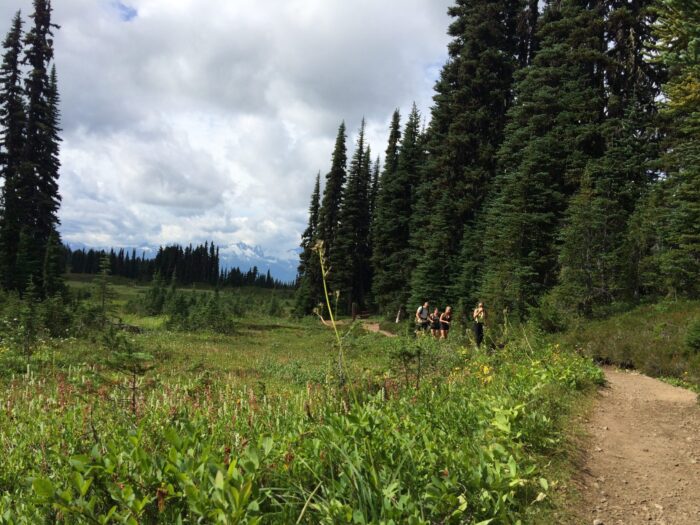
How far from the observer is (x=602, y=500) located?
418cm

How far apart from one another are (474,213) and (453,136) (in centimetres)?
531

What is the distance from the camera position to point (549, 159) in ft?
71.4

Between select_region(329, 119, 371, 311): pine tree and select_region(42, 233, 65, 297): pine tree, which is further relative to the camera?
select_region(329, 119, 371, 311): pine tree

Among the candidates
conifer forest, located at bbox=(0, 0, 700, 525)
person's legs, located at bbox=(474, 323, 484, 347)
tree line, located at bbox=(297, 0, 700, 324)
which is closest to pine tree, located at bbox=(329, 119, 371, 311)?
conifer forest, located at bbox=(0, 0, 700, 525)

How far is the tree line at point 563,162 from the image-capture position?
15375 millimetres

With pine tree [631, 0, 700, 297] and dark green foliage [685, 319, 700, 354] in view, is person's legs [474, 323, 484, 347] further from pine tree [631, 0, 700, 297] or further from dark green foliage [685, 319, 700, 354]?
pine tree [631, 0, 700, 297]

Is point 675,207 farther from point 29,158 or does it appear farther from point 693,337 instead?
point 29,158

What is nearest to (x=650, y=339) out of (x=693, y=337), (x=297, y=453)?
(x=693, y=337)

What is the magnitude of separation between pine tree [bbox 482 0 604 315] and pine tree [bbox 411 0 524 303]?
4.95 metres

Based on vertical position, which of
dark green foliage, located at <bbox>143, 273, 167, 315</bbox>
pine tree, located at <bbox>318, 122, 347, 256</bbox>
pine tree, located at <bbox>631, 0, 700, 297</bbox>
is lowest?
dark green foliage, located at <bbox>143, 273, 167, 315</bbox>

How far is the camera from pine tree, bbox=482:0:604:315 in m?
20.7

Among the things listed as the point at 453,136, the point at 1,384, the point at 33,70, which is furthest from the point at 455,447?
the point at 33,70

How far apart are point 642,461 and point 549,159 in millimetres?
19144

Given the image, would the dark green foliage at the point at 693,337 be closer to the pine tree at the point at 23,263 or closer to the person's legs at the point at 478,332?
the person's legs at the point at 478,332
